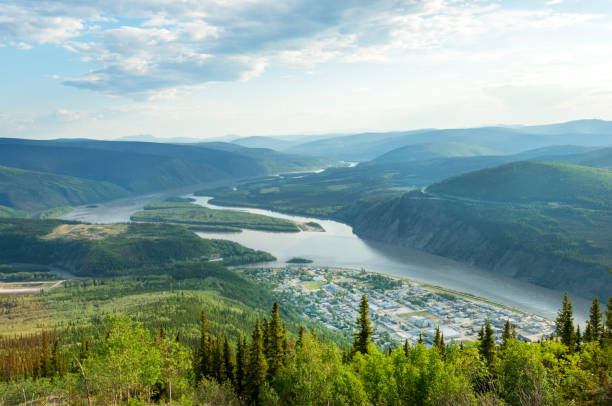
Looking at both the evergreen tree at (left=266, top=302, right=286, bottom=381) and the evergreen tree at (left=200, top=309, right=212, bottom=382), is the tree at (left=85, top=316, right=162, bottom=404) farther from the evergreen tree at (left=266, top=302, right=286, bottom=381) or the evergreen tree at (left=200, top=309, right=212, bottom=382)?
the evergreen tree at (left=266, top=302, right=286, bottom=381)

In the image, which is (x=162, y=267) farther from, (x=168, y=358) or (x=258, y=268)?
(x=168, y=358)

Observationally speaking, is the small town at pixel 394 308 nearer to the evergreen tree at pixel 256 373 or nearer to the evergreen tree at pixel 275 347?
the evergreen tree at pixel 275 347

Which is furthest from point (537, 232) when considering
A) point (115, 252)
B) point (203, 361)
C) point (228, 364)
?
point (115, 252)

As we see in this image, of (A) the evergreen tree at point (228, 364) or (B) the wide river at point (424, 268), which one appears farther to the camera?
(B) the wide river at point (424, 268)

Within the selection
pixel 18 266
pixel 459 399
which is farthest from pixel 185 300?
pixel 18 266

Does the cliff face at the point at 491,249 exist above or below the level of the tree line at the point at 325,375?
below

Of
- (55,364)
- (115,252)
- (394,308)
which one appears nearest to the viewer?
(55,364)

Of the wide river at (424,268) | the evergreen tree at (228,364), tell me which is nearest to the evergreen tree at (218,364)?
the evergreen tree at (228,364)

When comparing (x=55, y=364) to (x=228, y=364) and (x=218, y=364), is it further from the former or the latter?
(x=228, y=364)
